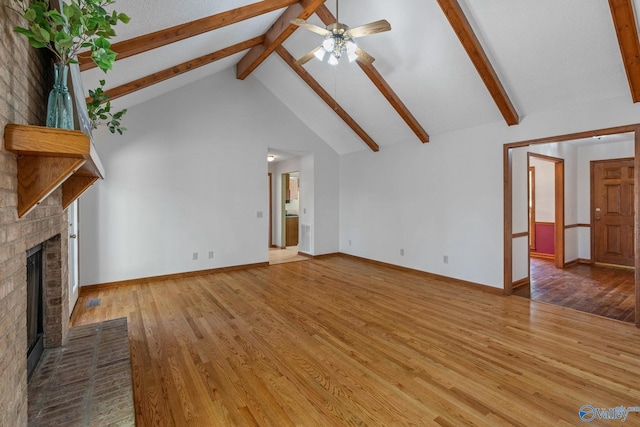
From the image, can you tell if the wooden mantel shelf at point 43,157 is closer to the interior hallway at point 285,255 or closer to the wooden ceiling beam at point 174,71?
the wooden ceiling beam at point 174,71

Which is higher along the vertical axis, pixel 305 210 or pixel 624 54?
pixel 624 54

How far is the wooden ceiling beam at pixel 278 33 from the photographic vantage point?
11.4 feet

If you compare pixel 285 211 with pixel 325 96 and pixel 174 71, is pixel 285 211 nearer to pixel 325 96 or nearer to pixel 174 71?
pixel 325 96

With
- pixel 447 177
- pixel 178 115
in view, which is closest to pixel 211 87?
pixel 178 115

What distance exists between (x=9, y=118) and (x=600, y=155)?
8.53m

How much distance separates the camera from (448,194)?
491cm

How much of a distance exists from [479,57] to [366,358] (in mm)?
3394

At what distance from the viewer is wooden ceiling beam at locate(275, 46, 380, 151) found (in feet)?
16.1

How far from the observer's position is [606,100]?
131 inches

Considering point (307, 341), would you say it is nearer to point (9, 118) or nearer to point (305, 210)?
point (9, 118)

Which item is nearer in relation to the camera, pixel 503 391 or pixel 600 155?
pixel 503 391

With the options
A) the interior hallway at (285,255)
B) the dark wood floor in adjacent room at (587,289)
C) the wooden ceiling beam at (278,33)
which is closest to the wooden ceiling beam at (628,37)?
the dark wood floor in adjacent room at (587,289)

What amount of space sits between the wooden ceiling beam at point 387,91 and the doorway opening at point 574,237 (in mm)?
1407

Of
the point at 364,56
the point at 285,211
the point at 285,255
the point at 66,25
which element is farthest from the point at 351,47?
the point at 285,211
